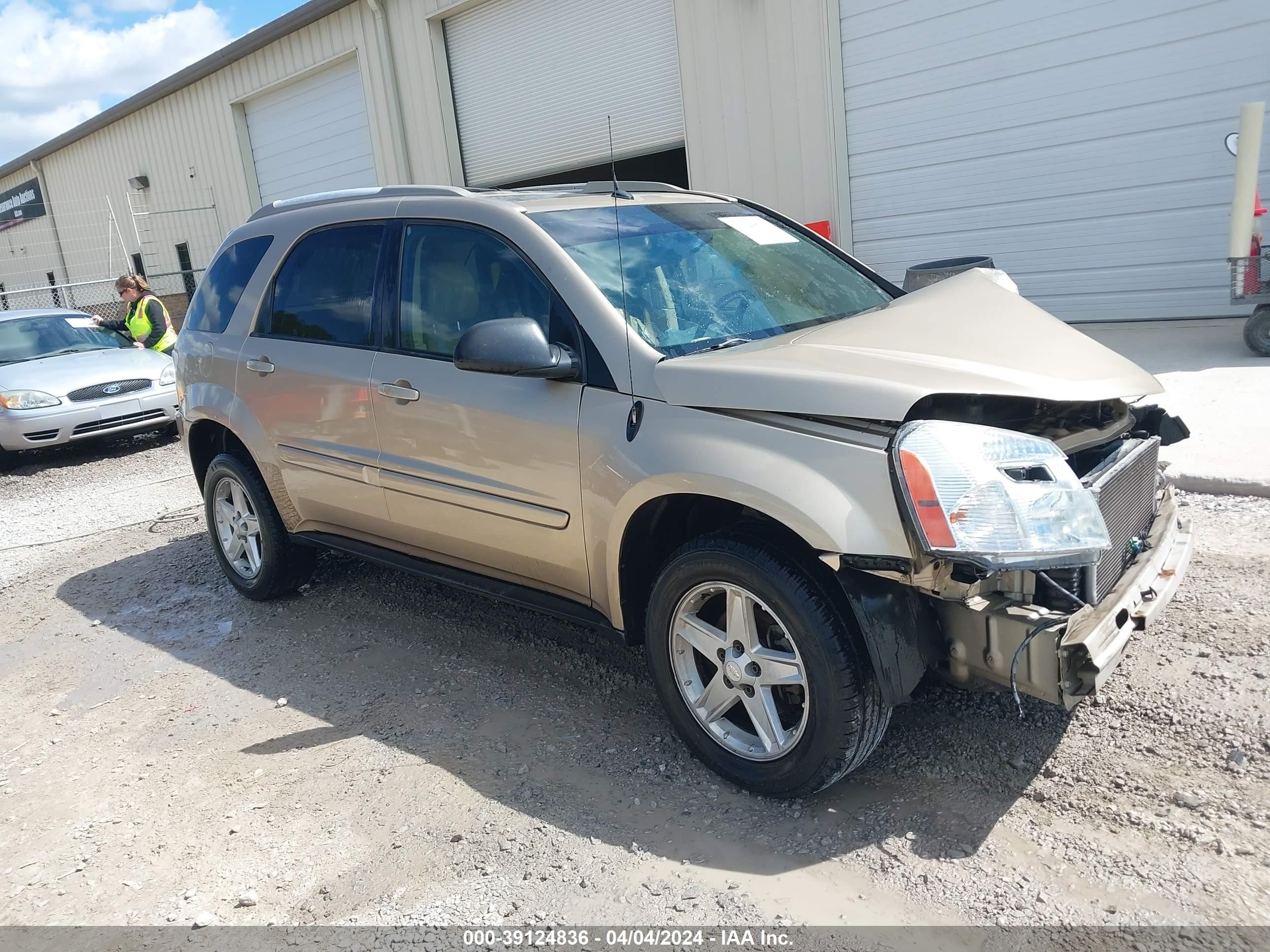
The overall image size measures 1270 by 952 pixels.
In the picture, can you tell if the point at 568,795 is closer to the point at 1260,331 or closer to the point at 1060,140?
the point at 1260,331

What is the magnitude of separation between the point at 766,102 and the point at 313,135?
9323 millimetres

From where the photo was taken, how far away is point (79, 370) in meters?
9.79

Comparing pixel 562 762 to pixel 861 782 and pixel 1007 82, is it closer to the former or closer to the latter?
pixel 861 782

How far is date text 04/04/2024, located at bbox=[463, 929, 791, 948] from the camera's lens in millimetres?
2426

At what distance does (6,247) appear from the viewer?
31.5 metres

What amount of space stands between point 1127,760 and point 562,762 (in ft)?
5.90

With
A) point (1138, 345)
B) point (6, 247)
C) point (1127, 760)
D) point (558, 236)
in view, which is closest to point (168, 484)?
point (558, 236)

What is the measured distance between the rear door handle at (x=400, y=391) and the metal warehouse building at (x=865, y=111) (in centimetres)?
758

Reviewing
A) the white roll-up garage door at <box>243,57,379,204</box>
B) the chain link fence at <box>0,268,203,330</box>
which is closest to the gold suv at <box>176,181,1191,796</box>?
the white roll-up garage door at <box>243,57,379,204</box>

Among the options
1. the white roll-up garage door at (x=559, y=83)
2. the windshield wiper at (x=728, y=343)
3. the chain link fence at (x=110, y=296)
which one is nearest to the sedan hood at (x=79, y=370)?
the white roll-up garage door at (x=559, y=83)

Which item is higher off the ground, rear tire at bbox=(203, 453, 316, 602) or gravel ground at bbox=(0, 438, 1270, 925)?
rear tire at bbox=(203, 453, 316, 602)

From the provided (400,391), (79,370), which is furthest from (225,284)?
→ (79,370)

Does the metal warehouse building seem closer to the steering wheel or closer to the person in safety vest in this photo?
the person in safety vest

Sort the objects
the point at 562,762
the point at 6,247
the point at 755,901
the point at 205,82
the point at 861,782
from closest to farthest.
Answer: the point at 755,901 < the point at 861,782 < the point at 562,762 < the point at 205,82 < the point at 6,247
